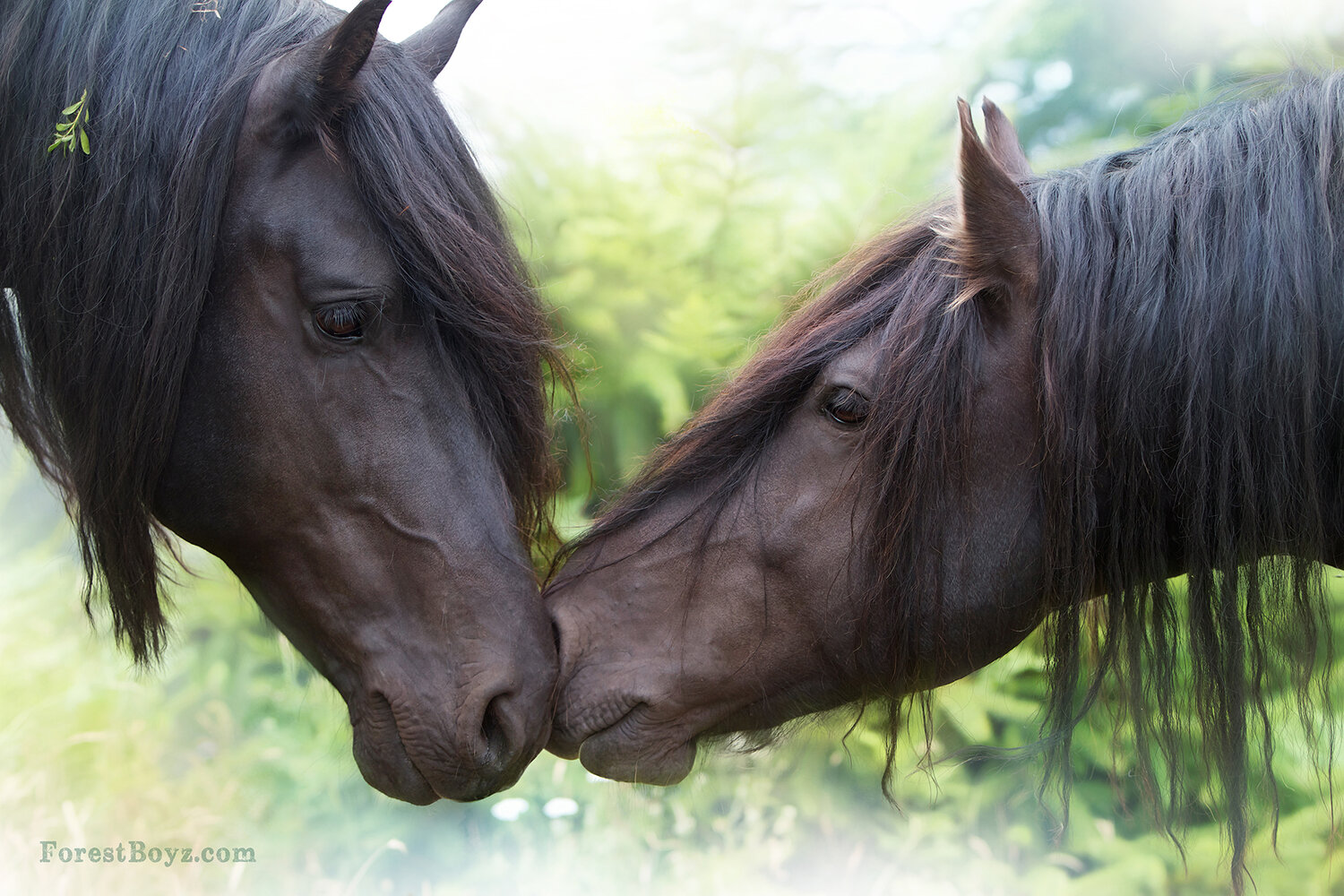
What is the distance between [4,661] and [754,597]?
3474 mm

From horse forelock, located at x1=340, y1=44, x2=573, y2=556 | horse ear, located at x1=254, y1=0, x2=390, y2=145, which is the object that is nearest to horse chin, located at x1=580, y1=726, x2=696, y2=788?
horse forelock, located at x1=340, y1=44, x2=573, y2=556

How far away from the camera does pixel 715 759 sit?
3.25 metres

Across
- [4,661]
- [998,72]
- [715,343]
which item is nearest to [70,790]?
[4,661]

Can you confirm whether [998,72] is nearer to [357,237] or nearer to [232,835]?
[357,237]

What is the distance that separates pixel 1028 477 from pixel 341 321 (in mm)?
1289

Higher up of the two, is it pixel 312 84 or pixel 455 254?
pixel 312 84

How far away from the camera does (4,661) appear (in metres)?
3.65

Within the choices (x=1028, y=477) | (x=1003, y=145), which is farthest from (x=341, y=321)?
(x=1003, y=145)

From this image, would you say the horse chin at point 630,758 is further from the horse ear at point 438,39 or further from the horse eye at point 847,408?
the horse ear at point 438,39

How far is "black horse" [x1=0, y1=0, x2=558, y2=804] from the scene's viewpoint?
5.13 ft

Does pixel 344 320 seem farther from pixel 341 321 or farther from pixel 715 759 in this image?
pixel 715 759

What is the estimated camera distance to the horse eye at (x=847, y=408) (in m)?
1.74
